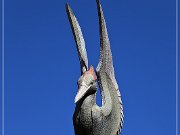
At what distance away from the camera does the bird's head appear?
1309 centimetres

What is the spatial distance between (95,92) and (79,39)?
151 centimetres

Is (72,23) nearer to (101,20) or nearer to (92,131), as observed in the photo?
(101,20)

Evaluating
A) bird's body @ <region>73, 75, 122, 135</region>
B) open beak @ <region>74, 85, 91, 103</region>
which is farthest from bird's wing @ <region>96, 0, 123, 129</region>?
open beak @ <region>74, 85, 91, 103</region>

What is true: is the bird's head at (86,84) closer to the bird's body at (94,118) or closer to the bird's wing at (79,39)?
the bird's body at (94,118)

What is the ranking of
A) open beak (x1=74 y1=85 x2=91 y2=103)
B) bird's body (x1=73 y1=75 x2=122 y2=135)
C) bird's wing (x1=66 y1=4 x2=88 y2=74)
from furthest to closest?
bird's wing (x1=66 y1=4 x2=88 y2=74), bird's body (x1=73 y1=75 x2=122 y2=135), open beak (x1=74 y1=85 x2=91 y2=103)

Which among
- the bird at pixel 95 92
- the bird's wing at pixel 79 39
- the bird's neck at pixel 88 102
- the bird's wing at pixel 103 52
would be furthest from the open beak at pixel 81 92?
the bird's wing at pixel 103 52

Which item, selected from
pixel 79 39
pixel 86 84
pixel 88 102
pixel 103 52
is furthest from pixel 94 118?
pixel 79 39

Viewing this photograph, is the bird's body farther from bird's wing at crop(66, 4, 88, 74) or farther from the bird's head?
bird's wing at crop(66, 4, 88, 74)

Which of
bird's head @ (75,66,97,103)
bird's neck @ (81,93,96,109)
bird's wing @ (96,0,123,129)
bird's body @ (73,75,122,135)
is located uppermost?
bird's wing @ (96,0,123,129)

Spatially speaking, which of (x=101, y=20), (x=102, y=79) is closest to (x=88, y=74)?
(x=102, y=79)

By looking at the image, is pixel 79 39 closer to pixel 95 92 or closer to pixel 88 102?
pixel 95 92

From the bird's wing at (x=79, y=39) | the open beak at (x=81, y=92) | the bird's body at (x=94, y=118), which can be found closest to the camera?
the open beak at (x=81, y=92)

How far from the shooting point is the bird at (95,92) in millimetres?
13219

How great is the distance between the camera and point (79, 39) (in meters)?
14.1
